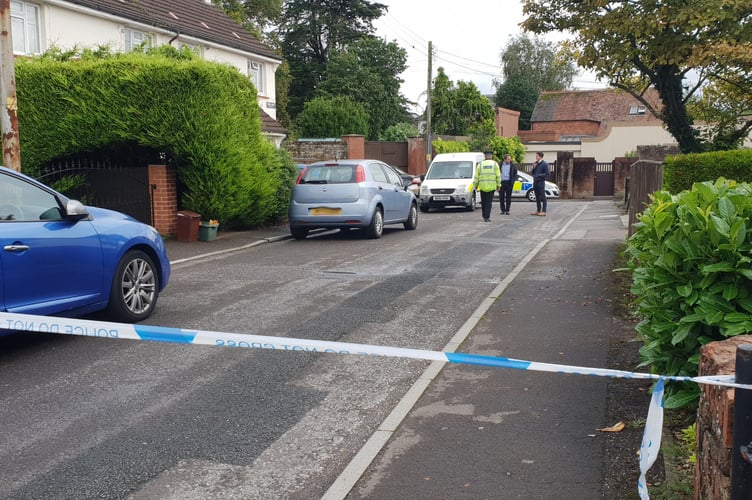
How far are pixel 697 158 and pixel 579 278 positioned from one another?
2.23 metres

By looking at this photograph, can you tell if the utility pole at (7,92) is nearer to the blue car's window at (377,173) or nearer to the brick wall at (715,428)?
the blue car's window at (377,173)

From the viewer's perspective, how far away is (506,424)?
4.79 metres

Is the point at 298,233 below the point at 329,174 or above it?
below

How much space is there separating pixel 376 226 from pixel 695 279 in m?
11.9

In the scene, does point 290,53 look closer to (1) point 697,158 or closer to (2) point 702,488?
(1) point 697,158

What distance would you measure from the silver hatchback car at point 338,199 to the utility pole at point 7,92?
557cm

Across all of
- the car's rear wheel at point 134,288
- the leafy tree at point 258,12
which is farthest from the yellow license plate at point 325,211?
the leafy tree at point 258,12

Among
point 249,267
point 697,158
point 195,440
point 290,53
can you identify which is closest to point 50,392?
point 195,440

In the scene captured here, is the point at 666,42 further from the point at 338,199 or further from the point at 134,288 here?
the point at 134,288

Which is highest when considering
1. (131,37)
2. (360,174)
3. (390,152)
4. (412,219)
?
(131,37)

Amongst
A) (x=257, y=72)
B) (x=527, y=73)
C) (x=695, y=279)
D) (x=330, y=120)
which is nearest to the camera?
(x=695, y=279)

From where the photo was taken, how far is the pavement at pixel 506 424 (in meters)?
3.93

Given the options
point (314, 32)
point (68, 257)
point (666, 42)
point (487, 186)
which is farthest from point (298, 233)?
point (314, 32)

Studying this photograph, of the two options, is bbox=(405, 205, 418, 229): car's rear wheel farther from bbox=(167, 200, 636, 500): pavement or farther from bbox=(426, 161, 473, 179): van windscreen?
bbox=(167, 200, 636, 500): pavement
